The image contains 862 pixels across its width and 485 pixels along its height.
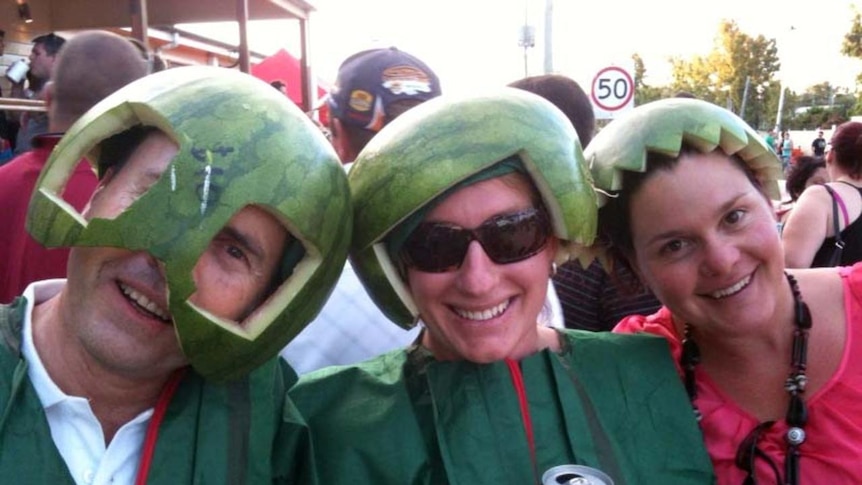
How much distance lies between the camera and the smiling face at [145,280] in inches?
73.1

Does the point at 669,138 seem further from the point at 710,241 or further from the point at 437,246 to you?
the point at 437,246

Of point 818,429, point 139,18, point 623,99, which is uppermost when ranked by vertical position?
point 139,18

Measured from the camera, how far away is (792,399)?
2389mm

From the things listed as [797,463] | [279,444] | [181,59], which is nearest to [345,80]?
[279,444]

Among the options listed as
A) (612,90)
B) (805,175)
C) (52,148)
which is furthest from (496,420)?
(612,90)

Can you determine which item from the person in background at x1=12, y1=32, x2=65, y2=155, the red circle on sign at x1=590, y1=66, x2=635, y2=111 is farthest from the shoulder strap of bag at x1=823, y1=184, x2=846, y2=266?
the red circle on sign at x1=590, y1=66, x2=635, y2=111

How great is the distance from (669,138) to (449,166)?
2.38 feet

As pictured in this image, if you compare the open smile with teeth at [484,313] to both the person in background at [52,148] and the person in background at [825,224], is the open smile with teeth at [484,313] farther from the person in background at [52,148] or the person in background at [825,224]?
the person in background at [825,224]

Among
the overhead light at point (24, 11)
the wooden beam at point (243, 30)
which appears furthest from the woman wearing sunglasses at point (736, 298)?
the overhead light at point (24, 11)

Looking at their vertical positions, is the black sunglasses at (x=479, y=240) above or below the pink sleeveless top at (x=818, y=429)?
above

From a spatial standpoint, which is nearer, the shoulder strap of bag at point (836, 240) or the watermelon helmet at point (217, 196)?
the watermelon helmet at point (217, 196)

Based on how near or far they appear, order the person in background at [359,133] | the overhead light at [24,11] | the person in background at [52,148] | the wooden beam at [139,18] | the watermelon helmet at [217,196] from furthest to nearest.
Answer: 1. the overhead light at [24,11]
2. the wooden beam at [139,18]
3. the person in background at [52,148]
4. the person in background at [359,133]
5. the watermelon helmet at [217,196]

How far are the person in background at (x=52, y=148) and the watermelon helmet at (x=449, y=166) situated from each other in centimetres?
155

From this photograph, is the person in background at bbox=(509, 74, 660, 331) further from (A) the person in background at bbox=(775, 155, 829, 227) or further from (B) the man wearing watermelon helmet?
(A) the person in background at bbox=(775, 155, 829, 227)
